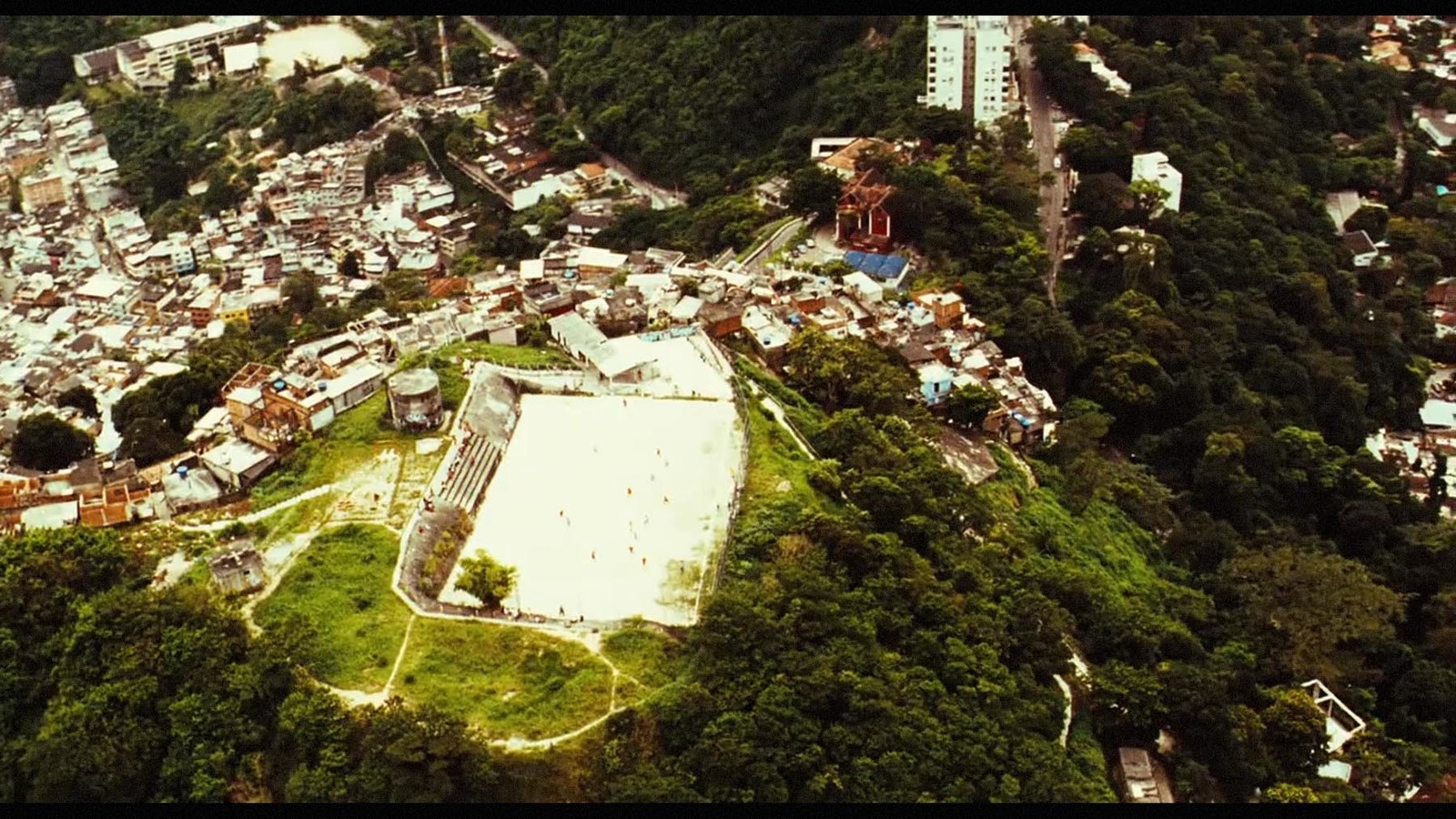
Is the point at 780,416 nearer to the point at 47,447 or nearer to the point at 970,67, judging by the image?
the point at 47,447

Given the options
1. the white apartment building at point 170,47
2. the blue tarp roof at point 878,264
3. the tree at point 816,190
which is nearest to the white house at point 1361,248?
the blue tarp roof at point 878,264

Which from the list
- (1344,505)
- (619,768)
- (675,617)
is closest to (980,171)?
(1344,505)

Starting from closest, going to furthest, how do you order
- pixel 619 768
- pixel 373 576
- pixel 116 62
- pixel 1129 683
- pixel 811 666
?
1. pixel 619 768
2. pixel 811 666
3. pixel 373 576
4. pixel 1129 683
5. pixel 116 62

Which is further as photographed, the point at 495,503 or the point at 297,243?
the point at 297,243

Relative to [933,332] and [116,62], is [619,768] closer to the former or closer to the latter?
[933,332]

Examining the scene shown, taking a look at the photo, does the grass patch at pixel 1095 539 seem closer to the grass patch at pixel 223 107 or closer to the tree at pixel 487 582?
the tree at pixel 487 582
